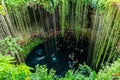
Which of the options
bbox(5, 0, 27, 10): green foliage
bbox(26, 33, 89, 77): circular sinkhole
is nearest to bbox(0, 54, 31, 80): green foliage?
bbox(26, 33, 89, 77): circular sinkhole

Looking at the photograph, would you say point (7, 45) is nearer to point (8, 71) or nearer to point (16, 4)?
point (16, 4)

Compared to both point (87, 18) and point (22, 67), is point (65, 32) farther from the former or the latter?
point (22, 67)

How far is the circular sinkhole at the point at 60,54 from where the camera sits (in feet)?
20.6

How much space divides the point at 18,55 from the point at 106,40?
246cm

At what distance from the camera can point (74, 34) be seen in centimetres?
727

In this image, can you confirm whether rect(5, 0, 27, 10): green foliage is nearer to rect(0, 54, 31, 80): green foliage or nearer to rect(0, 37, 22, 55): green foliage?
rect(0, 37, 22, 55): green foliage

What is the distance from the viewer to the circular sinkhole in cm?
629

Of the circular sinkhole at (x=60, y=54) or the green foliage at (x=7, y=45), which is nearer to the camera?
the green foliage at (x=7, y=45)

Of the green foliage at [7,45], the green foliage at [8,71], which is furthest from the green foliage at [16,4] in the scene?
the green foliage at [8,71]

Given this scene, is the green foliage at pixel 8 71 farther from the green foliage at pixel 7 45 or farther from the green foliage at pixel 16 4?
the green foliage at pixel 16 4

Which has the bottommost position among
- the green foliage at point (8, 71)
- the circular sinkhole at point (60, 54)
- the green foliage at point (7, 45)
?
the circular sinkhole at point (60, 54)

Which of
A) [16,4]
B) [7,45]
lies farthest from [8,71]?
[16,4]

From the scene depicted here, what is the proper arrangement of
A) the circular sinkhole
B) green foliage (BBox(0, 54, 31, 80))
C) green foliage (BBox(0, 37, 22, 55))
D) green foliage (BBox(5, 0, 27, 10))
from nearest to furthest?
green foliage (BBox(0, 54, 31, 80))
green foliage (BBox(0, 37, 22, 55))
green foliage (BBox(5, 0, 27, 10))
the circular sinkhole

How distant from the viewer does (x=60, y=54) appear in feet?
22.1
